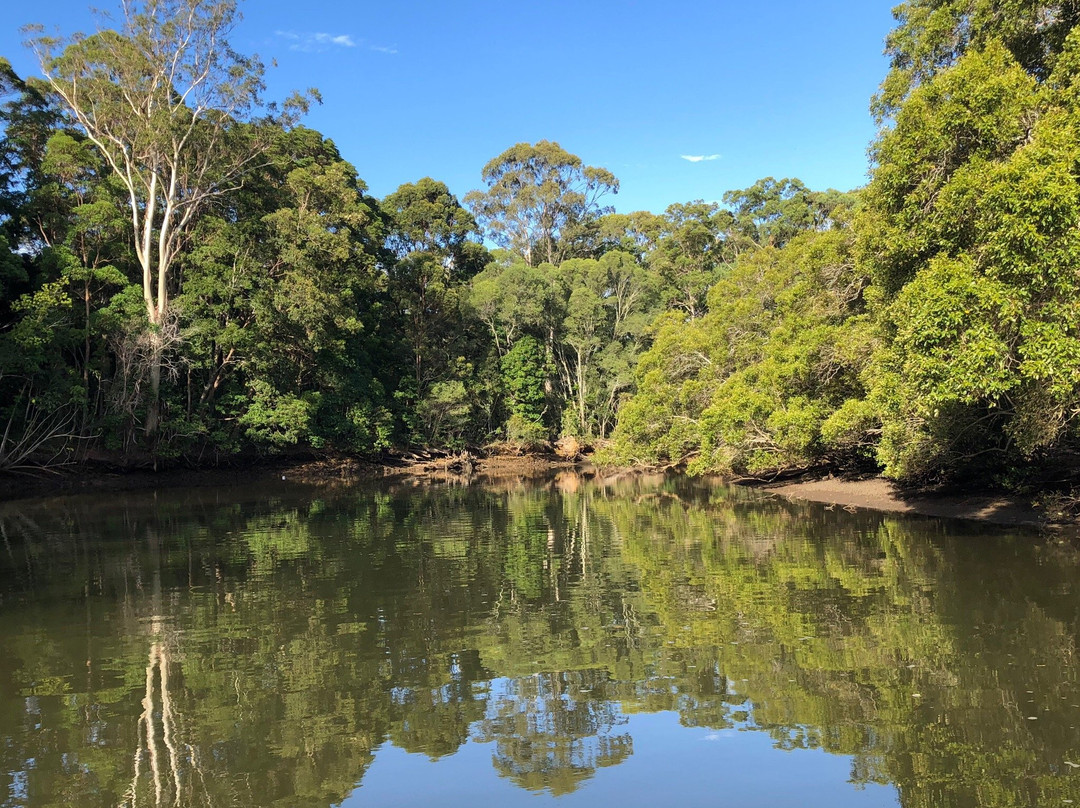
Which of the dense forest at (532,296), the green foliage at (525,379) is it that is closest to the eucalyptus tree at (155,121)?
the dense forest at (532,296)

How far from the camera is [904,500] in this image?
19.5 metres

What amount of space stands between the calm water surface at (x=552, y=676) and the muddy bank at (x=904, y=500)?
2024 mm

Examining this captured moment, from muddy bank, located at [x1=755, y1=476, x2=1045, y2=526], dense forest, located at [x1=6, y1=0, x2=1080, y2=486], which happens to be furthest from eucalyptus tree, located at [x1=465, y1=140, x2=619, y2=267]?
muddy bank, located at [x1=755, y1=476, x2=1045, y2=526]

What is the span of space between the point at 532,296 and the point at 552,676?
4107cm

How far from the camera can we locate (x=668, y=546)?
1488 cm

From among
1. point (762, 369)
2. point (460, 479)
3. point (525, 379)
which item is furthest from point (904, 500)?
point (525, 379)

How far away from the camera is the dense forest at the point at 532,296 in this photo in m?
11.8

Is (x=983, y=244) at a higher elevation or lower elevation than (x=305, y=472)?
higher

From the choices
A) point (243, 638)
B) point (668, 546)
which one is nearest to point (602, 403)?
point (668, 546)

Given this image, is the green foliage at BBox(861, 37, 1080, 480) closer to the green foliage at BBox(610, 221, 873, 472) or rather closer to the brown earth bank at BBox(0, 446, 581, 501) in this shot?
the green foliage at BBox(610, 221, 873, 472)

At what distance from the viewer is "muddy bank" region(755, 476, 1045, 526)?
1611 cm

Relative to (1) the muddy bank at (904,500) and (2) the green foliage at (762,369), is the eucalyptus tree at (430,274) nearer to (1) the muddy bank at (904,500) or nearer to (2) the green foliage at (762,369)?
(2) the green foliage at (762,369)

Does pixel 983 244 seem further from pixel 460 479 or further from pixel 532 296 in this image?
pixel 532 296

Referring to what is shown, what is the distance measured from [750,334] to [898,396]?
45.8 feet
